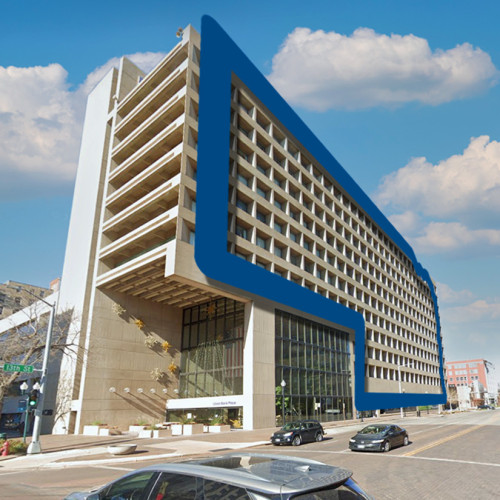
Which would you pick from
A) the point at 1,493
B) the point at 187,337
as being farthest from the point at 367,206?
the point at 1,493

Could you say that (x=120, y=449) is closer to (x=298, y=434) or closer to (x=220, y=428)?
(x=298, y=434)

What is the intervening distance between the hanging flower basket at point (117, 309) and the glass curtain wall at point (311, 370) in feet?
50.2

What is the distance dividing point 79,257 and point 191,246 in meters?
16.0

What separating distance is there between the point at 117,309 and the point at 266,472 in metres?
39.2

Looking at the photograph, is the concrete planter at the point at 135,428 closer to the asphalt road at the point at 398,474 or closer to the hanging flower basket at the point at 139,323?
the hanging flower basket at the point at 139,323

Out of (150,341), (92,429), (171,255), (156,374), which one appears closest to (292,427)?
(171,255)

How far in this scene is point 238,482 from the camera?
4.25 m

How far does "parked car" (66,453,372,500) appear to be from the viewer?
4148 mm

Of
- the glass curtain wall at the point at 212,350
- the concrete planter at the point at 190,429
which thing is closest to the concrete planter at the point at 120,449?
the concrete planter at the point at 190,429

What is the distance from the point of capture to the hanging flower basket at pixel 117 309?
41281 millimetres

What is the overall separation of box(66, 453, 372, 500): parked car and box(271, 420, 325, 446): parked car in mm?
22181

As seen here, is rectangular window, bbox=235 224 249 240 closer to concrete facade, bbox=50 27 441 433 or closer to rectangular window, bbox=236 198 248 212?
concrete facade, bbox=50 27 441 433

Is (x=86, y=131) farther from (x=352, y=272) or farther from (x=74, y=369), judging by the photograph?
(x=352, y=272)

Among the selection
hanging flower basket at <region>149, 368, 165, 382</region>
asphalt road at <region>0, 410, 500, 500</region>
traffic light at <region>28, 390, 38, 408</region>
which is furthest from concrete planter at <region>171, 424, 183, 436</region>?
asphalt road at <region>0, 410, 500, 500</region>
